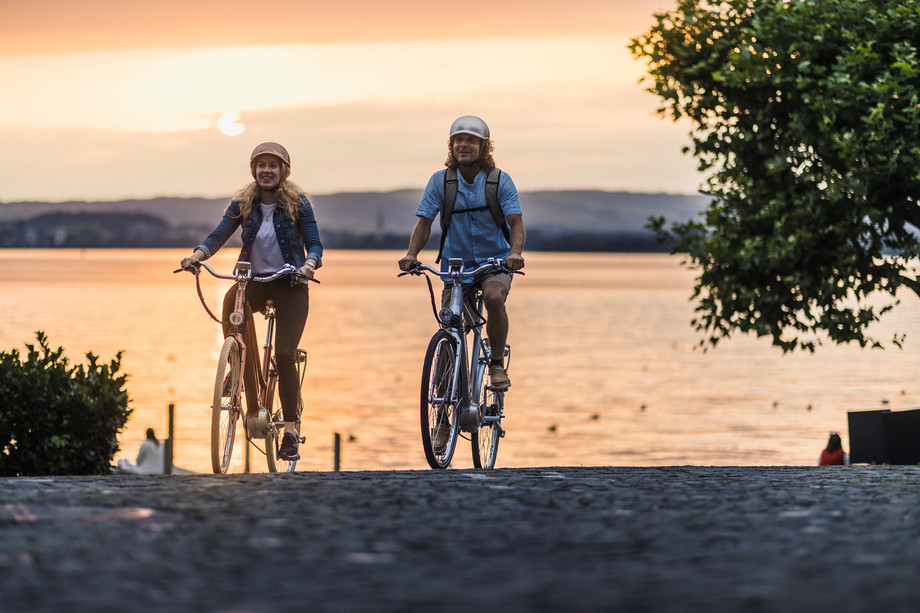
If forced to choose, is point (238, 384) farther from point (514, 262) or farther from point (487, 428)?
point (514, 262)

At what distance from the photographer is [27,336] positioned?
3907 inches

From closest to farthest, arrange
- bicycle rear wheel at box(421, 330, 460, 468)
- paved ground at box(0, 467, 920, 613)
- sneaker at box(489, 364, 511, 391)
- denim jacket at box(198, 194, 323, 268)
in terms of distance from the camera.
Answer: paved ground at box(0, 467, 920, 613)
bicycle rear wheel at box(421, 330, 460, 468)
denim jacket at box(198, 194, 323, 268)
sneaker at box(489, 364, 511, 391)

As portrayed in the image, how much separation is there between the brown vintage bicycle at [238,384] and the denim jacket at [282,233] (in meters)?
0.16

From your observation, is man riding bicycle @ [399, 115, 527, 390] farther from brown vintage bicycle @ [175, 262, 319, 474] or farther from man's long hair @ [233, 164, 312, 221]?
brown vintage bicycle @ [175, 262, 319, 474]

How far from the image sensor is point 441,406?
336 inches

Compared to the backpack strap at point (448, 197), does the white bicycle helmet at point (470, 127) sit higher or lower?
higher

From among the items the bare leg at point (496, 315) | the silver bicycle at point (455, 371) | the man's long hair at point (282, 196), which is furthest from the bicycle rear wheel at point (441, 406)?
the man's long hair at point (282, 196)

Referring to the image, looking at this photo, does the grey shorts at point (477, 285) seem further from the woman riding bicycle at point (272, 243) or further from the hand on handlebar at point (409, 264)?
the woman riding bicycle at point (272, 243)

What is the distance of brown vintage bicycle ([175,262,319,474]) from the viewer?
834 centimetres

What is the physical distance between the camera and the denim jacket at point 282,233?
8.80 m

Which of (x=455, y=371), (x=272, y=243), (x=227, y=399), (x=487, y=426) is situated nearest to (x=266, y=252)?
(x=272, y=243)

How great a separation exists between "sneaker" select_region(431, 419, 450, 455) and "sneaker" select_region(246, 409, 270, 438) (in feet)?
4.39

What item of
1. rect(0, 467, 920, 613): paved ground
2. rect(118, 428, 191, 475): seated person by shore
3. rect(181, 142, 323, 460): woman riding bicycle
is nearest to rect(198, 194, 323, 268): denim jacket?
rect(181, 142, 323, 460): woman riding bicycle

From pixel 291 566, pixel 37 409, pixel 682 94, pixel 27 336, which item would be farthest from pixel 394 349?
pixel 291 566
